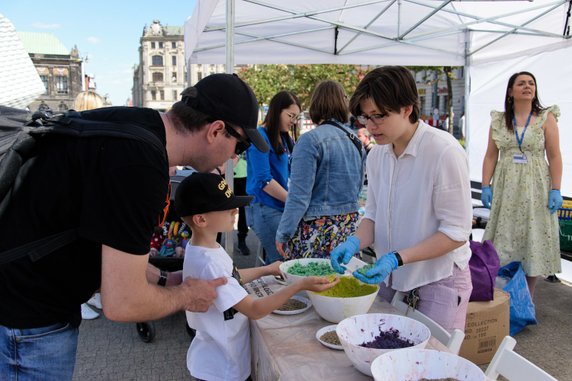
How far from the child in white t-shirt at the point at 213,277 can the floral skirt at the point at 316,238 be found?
3.80 feet

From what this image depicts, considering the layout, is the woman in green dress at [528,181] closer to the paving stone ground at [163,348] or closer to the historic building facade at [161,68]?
the paving stone ground at [163,348]

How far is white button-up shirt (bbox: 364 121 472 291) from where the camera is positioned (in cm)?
187

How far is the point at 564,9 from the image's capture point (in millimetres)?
4871

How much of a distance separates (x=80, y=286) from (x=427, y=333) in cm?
104

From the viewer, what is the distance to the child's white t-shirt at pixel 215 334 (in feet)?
5.80

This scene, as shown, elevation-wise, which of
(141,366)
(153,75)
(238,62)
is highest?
(153,75)

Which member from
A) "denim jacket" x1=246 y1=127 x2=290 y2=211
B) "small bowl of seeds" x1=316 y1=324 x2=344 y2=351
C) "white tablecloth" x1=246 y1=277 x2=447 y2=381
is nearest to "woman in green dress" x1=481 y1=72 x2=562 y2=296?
"denim jacket" x1=246 y1=127 x2=290 y2=211

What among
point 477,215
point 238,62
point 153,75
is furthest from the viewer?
point 153,75

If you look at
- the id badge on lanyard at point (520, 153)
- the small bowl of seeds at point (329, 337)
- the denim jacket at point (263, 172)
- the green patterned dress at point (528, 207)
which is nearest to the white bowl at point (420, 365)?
the small bowl of seeds at point (329, 337)

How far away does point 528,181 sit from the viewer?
397 centimetres

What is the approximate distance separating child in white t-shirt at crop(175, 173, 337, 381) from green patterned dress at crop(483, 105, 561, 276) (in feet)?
9.28

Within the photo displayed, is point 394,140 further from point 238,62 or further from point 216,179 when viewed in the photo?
point 238,62

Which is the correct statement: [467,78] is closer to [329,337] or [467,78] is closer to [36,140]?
[329,337]

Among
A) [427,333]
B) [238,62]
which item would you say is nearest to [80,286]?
[427,333]
